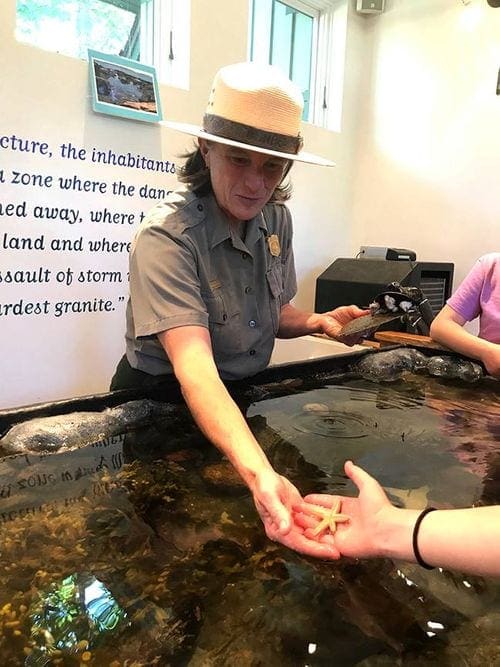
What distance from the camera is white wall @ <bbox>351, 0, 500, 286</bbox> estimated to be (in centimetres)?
320

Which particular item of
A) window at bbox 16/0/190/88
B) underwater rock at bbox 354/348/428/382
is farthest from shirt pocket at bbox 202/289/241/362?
window at bbox 16/0/190/88

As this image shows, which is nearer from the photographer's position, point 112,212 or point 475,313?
point 475,313

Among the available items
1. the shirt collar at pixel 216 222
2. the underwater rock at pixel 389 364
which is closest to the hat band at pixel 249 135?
the shirt collar at pixel 216 222

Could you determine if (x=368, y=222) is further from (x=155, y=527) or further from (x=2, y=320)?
(x=155, y=527)

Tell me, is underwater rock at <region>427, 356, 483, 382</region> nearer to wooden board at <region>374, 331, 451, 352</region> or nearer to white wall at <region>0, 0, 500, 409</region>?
wooden board at <region>374, 331, 451, 352</region>

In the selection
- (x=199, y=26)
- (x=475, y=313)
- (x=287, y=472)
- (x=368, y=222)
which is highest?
(x=199, y=26)

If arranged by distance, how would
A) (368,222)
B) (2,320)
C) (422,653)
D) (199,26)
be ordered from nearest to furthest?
(422,653), (2,320), (199,26), (368,222)

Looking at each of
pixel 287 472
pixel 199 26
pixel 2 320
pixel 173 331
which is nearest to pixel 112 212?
pixel 2 320

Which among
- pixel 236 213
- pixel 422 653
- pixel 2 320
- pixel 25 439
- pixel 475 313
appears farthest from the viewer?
pixel 2 320

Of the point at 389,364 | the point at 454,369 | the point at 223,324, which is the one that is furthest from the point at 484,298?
the point at 223,324

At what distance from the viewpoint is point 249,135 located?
126 cm

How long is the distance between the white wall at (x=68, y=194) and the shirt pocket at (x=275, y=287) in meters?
1.12

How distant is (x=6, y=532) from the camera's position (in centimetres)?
93

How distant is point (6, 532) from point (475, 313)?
168cm
